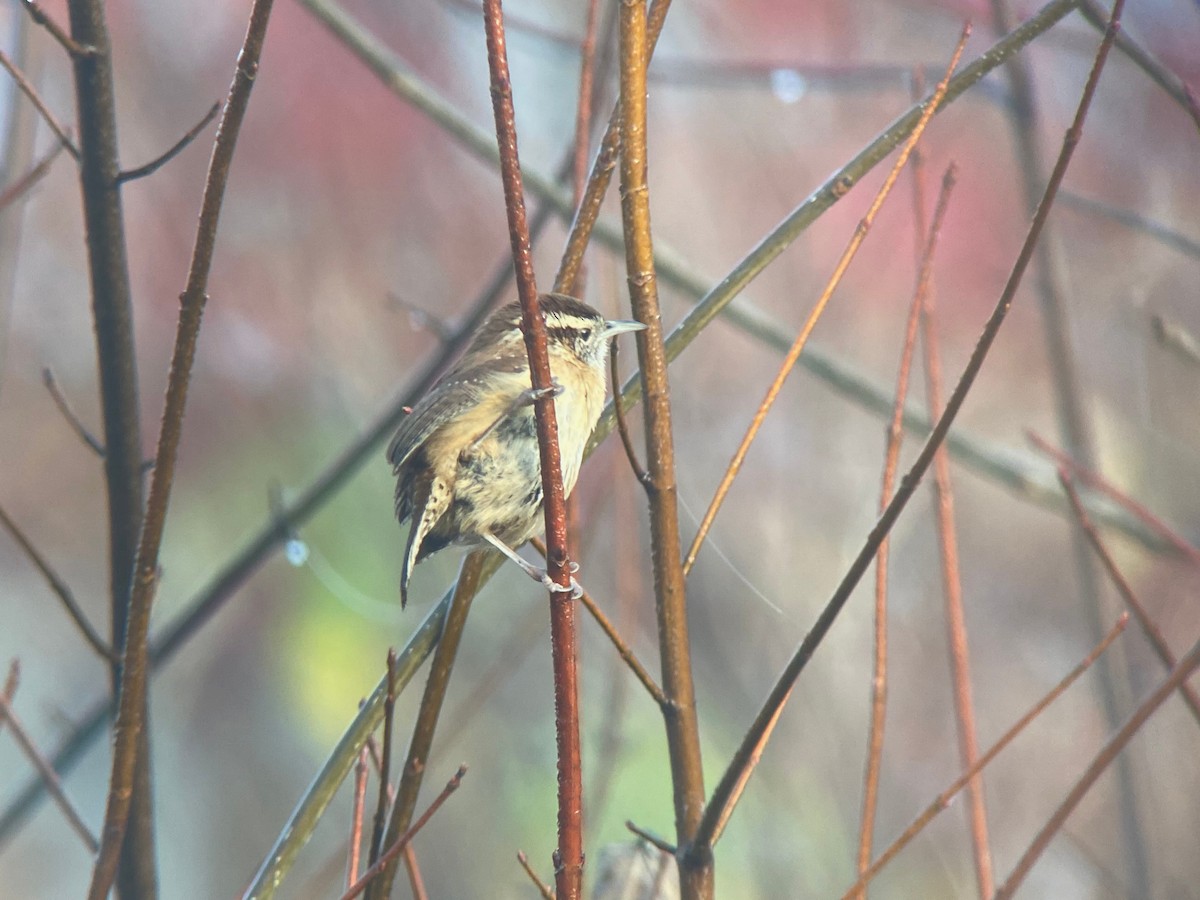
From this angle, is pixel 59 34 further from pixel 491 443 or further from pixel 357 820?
pixel 357 820

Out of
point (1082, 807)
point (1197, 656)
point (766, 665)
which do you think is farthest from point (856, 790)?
point (1197, 656)

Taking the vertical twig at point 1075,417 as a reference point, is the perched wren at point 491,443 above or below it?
below

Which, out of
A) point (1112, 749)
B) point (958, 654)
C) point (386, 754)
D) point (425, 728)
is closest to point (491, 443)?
point (425, 728)

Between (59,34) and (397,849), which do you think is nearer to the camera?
(397,849)

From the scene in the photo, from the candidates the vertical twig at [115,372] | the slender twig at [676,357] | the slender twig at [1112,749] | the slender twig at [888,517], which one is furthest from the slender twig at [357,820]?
the slender twig at [1112,749]

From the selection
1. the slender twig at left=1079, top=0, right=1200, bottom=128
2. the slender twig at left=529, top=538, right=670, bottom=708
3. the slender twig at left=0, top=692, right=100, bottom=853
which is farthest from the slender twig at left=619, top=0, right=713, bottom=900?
the slender twig at left=0, top=692, right=100, bottom=853

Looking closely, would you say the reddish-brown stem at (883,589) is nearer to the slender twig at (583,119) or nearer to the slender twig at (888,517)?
the slender twig at (888,517)

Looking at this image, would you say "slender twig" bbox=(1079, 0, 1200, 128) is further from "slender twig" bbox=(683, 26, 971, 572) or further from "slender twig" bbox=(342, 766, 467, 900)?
"slender twig" bbox=(342, 766, 467, 900)
